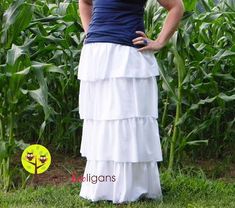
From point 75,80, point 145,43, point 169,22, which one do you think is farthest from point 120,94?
point 75,80

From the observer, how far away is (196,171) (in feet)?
14.4

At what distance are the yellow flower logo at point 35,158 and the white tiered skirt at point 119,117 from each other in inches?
9.9

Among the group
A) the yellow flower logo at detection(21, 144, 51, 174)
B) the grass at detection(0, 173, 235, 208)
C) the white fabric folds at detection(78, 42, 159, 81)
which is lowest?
the grass at detection(0, 173, 235, 208)

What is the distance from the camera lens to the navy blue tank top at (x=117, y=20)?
320 centimetres

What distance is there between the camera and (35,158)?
328cm

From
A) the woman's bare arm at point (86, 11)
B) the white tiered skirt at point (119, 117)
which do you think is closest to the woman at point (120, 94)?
the white tiered skirt at point (119, 117)

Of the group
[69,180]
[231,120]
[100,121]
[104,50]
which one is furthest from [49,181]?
[231,120]

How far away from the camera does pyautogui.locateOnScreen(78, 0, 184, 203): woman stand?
10.6 ft

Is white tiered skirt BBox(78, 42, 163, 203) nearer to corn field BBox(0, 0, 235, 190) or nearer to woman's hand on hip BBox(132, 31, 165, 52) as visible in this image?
woman's hand on hip BBox(132, 31, 165, 52)

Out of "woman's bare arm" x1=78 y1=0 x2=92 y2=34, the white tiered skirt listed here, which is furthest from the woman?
"woman's bare arm" x1=78 y1=0 x2=92 y2=34

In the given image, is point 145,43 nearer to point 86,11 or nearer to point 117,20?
point 117,20

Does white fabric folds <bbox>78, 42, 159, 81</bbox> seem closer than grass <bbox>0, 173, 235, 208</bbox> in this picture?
Yes

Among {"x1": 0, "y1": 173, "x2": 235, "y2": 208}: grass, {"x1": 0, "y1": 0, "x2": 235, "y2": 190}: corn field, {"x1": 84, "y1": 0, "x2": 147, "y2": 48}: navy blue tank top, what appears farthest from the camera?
{"x1": 0, "y1": 0, "x2": 235, "y2": 190}: corn field

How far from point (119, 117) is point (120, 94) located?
125 millimetres
